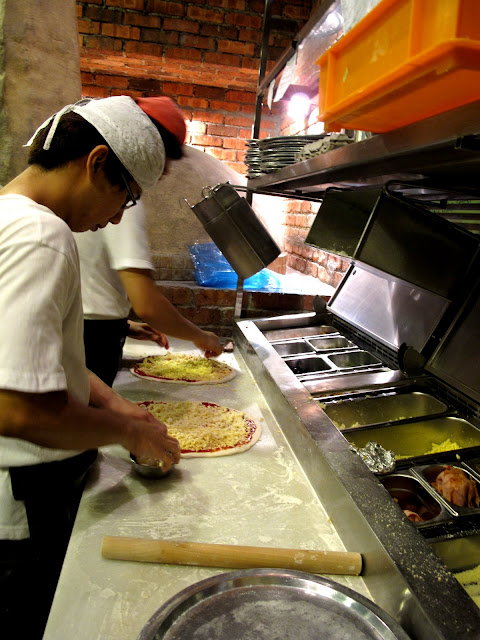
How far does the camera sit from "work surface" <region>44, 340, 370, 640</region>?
103 cm

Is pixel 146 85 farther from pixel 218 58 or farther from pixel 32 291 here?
pixel 32 291

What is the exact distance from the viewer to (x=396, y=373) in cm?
205

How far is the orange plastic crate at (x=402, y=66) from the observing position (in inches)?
29.4

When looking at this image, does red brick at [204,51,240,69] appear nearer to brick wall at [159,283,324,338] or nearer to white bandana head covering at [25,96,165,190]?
brick wall at [159,283,324,338]

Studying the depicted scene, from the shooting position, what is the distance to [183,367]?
2.61m

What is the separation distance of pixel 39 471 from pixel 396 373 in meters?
1.44

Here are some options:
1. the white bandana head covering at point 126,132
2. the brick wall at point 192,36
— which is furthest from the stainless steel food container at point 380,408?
the brick wall at point 192,36

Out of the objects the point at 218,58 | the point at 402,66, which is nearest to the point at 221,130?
the point at 218,58

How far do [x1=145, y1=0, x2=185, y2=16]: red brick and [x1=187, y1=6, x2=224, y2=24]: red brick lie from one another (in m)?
0.09

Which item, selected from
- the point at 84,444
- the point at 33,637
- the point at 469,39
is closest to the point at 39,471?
the point at 84,444

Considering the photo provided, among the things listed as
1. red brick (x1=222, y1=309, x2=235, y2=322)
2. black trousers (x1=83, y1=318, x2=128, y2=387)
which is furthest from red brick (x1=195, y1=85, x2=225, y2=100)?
black trousers (x1=83, y1=318, x2=128, y2=387)

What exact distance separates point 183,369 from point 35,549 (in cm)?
141

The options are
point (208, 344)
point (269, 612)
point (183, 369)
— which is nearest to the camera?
point (269, 612)

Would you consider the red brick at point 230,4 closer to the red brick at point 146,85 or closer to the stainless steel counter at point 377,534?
the red brick at point 146,85
